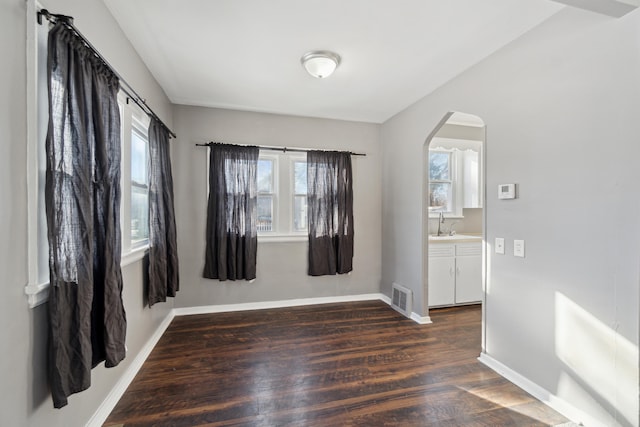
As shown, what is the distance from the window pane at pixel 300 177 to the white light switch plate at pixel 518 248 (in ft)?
8.49

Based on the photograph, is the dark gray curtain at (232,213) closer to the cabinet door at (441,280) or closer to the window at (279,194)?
the window at (279,194)

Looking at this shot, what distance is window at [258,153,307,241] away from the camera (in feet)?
13.1

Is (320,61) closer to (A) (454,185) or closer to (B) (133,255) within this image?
(B) (133,255)

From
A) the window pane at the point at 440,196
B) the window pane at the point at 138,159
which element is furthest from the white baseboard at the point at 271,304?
the window pane at the point at 138,159

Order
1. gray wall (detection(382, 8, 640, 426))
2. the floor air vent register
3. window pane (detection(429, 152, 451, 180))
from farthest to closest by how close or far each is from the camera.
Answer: window pane (detection(429, 152, 451, 180)) → the floor air vent register → gray wall (detection(382, 8, 640, 426))

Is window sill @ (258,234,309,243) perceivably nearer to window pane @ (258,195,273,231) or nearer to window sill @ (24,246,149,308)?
window pane @ (258,195,273,231)

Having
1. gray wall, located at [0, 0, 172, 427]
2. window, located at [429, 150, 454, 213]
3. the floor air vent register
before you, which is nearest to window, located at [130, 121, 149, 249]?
gray wall, located at [0, 0, 172, 427]

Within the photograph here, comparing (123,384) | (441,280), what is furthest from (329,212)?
(123,384)

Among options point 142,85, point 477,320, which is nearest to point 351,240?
point 477,320

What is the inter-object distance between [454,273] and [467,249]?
37 centimetres

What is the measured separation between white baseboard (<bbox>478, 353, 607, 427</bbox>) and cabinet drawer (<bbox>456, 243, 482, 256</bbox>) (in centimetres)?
154

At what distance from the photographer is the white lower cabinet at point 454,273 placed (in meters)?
3.81

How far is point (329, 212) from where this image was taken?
161 inches

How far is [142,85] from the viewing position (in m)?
2.62
